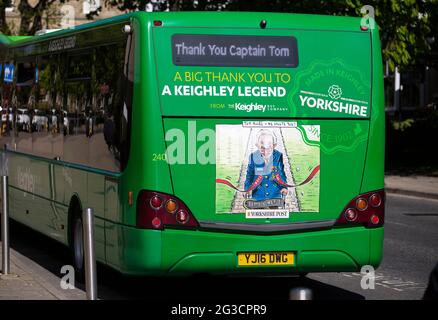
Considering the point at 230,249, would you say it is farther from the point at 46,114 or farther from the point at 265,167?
the point at 46,114

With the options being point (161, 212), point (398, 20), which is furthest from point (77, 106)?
point (398, 20)

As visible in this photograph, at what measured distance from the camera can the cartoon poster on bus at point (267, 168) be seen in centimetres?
1046

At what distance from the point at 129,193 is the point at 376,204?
2285 mm

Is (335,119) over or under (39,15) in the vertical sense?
under

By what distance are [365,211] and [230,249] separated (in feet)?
4.42

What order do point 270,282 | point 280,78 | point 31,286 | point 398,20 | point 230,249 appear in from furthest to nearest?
1. point 398,20
2. point 270,282
3. point 31,286
4. point 280,78
5. point 230,249

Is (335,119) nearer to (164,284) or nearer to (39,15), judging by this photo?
(164,284)

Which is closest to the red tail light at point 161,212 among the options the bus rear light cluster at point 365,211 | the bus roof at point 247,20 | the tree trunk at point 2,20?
the bus rear light cluster at point 365,211

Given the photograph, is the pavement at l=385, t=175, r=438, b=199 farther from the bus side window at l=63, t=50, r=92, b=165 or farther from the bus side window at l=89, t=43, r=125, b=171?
the bus side window at l=89, t=43, r=125, b=171

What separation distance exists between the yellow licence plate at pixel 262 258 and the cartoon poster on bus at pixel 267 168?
0.34 metres

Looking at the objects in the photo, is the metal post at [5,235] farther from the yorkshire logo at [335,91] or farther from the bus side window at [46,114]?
the yorkshire logo at [335,91]

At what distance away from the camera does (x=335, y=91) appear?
1083 cm

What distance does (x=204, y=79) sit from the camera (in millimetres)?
10516
